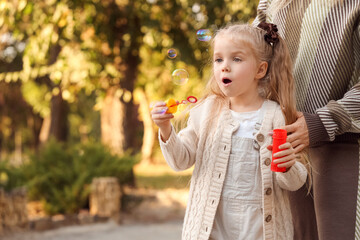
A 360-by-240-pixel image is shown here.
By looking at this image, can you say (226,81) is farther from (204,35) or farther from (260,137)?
(204,35)

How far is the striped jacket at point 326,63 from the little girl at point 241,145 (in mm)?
113

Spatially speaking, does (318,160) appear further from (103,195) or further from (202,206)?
(103,195)

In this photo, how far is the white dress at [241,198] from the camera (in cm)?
205

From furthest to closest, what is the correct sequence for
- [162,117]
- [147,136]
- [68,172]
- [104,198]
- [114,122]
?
[147,136]
[114,122]
[68,172]
[104,198]
[162,117]

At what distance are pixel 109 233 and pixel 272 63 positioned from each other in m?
5.64

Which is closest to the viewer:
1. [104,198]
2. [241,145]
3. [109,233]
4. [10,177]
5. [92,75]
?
[241,145]

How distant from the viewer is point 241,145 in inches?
82.7

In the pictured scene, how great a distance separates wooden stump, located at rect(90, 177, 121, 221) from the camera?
793 cm

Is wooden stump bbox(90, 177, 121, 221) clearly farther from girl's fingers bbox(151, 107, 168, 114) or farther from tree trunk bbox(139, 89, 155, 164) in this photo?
tree trunk bbox(139, 89, 155, 164)

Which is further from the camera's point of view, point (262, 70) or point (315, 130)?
point (262, 70)

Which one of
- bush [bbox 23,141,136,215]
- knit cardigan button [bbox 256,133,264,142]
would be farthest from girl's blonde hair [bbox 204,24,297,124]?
bush [bbox 23,141,136,215]

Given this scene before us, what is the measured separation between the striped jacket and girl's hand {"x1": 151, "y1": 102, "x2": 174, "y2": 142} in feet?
1.70

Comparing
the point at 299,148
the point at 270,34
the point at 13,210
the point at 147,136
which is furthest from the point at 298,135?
the point at 147,136

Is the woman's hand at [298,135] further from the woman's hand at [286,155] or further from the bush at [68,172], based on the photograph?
the bush at [68,172]
